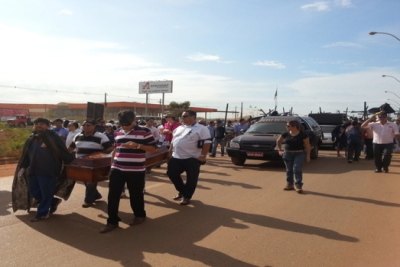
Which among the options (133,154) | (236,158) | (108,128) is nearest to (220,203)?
(133,154)

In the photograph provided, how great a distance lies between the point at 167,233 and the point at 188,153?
2197 mm

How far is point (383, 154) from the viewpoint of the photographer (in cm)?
1348

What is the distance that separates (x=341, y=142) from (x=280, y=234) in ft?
43.3

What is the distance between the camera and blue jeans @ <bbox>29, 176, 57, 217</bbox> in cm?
695

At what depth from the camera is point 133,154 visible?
646 centimetres

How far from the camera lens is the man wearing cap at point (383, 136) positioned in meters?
13.0

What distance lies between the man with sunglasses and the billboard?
2846 centimetres

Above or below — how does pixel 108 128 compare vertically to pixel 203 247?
above

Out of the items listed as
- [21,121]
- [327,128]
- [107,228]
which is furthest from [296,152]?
[21,121]

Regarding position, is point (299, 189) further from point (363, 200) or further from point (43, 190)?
point (43, 190)

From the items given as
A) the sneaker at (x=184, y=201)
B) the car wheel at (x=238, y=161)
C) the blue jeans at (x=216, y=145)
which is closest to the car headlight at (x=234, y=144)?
the car wheel at (x=238, y=161)

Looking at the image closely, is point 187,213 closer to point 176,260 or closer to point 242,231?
point 242,231

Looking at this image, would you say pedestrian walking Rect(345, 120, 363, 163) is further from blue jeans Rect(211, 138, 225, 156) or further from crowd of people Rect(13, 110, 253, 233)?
crowd of people Rect(13, 110, 253, 233)

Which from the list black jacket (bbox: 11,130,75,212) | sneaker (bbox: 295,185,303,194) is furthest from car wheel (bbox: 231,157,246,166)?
black jacket (bbox: 11,130,75,212)
